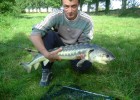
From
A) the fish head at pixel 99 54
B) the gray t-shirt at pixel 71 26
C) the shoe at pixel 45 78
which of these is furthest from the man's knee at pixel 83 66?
the fish head at pixel 99 54

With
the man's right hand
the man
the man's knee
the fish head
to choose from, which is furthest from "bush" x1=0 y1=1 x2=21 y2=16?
the fish head

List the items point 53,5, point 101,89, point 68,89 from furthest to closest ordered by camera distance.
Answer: point 53,5
point 101,89
point 68,89

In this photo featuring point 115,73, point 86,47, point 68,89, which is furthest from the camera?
point 115,73

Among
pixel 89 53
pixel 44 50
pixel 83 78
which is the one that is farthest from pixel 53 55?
pixel 83 78

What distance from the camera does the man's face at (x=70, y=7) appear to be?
4691mm

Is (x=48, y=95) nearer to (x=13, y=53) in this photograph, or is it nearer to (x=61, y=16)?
(x=61, y=16)

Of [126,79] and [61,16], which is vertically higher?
[61,16]

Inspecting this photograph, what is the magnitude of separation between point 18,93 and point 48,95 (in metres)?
0.69

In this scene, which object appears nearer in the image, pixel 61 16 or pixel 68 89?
pixel 68 89

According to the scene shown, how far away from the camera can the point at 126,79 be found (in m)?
5.27

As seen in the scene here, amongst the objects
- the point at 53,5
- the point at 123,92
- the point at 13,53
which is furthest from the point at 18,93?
the point at 53,5

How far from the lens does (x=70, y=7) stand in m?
4.74

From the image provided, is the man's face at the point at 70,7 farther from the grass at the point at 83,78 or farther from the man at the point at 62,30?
the grass at the point at 83,78

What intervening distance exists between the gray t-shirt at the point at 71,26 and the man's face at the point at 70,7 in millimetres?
189
